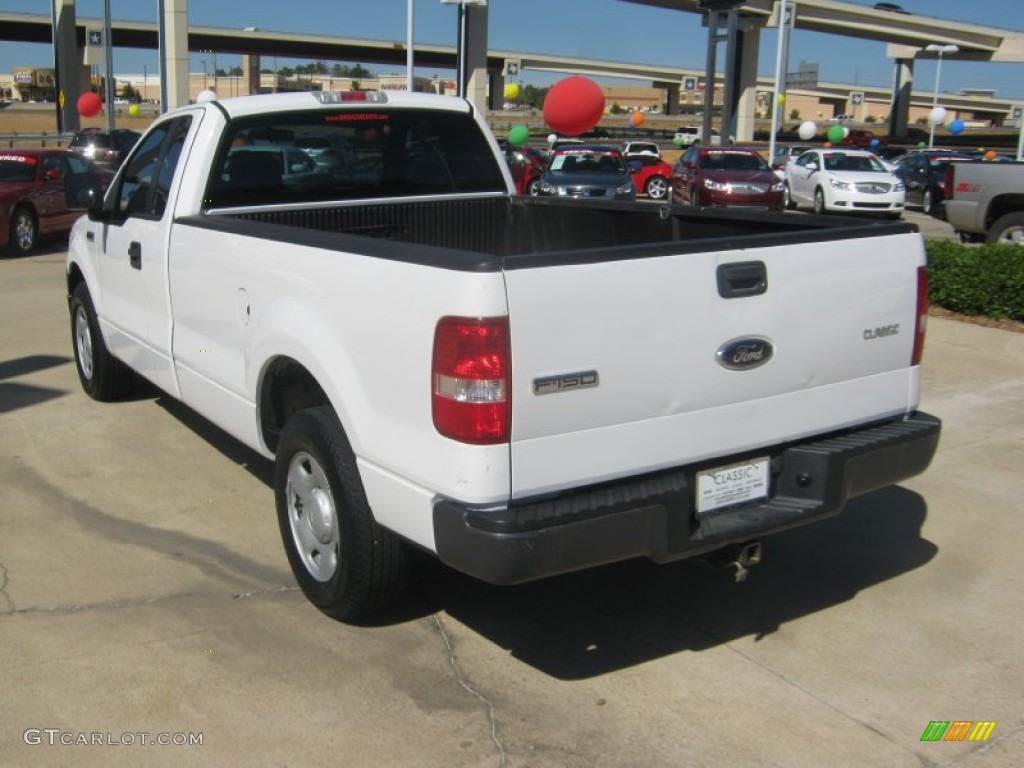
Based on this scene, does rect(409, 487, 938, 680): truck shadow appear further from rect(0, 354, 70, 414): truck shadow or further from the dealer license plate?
rect(0, 354, 70, 414): truck shadow

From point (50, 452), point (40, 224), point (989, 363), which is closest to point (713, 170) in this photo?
point (40, 224)

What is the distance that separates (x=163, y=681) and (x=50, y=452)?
3.14 m

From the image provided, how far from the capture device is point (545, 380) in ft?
10.9

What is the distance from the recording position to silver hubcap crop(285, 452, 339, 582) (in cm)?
418

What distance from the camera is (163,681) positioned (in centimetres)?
386

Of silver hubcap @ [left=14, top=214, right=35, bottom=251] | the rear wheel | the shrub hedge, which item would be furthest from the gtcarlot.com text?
the rear wheel

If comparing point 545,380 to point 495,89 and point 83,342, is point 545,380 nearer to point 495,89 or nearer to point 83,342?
point 83,342

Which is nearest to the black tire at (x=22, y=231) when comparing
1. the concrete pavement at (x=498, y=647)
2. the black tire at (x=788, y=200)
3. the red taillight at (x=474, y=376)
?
the concrete pavement at (x=498, y=647)

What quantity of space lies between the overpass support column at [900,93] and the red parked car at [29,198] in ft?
235

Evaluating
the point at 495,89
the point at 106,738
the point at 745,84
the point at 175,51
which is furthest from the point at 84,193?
the point at 495,89

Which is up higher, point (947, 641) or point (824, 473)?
point (824, 473)

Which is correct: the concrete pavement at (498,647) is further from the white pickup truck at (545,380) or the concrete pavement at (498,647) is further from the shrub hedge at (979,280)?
the shrub hedge at (979,280)

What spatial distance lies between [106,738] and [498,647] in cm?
144

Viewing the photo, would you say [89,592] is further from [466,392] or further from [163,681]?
[466,392]
